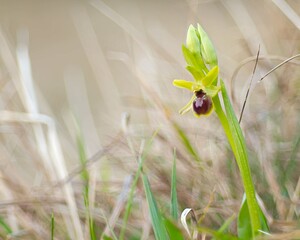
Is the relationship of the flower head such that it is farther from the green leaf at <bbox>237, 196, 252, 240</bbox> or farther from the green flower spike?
the green leaf at <bbox>237, 196, 252, 240</bbox>

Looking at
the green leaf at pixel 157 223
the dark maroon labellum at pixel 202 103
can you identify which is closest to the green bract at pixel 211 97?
the dark maroon labellum at pixel 202 103

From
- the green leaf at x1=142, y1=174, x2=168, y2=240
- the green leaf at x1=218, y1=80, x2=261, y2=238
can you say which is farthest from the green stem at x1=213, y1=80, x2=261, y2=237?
the green leaf at x1=142, y1=174, x2=168, y2=240

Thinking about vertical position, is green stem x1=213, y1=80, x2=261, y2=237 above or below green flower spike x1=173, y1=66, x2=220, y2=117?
below

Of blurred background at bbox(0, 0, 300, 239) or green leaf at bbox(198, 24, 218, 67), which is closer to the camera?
green leaf at bbox(198, 24, 218, 67)

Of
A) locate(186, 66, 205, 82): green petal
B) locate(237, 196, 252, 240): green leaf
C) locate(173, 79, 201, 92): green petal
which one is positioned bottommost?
locate(237, 196, 252, 240): green leaf

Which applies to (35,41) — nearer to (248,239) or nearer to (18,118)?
(18,118)

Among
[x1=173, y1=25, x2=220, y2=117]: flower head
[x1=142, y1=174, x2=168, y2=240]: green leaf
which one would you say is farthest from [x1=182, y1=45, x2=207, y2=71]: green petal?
[x1=142, y1=174, x2=168, y2=240]: green leaf

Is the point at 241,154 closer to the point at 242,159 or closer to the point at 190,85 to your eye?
the point at 242,159

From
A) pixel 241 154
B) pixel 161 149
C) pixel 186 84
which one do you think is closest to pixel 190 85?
pixel 186 84
